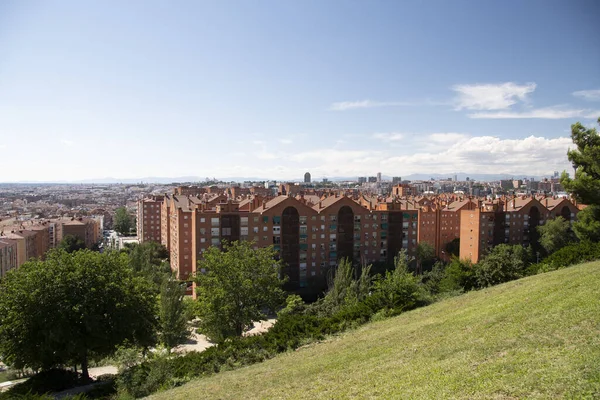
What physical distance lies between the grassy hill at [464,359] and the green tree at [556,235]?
51.5m

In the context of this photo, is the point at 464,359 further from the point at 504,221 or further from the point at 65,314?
the point at 504,221

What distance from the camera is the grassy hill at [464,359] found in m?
8.29

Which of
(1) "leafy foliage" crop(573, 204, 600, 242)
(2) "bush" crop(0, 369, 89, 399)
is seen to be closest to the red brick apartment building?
(1) "leafy foliage" crop(573, 204, 600, 242)

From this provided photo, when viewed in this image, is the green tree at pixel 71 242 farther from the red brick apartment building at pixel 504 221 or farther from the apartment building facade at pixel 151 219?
the red brick apartment building at pixel 504 221

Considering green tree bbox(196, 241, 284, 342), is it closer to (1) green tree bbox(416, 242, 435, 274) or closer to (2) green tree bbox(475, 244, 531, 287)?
(2) green tree bbox(475, 244, 531, 287)

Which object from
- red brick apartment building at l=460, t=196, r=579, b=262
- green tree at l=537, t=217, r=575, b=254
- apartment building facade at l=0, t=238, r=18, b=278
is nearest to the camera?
apartment building facade at l=0, t=238, r=18, b=278

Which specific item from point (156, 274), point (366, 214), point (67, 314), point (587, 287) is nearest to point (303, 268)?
point (366, 214)

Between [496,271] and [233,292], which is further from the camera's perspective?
[496,271]

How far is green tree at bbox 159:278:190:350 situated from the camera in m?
30.7

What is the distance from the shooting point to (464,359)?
10.4 meters

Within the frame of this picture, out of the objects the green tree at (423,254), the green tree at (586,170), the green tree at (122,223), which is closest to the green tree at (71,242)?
the green tree at (122,223)

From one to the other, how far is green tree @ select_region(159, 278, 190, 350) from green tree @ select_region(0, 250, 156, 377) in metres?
7.58

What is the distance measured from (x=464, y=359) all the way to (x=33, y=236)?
82.2 metres

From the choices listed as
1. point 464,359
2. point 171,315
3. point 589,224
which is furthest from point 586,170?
point 171,315
